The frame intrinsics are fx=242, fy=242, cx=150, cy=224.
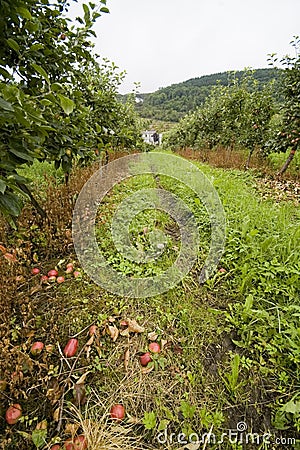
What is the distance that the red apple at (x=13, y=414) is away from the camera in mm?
1173

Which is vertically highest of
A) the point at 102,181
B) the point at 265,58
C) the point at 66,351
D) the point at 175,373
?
the point at 265,58

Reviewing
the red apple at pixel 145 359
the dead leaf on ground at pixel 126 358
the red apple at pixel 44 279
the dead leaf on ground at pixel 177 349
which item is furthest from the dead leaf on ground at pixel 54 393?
the red apple at pixel 44 279

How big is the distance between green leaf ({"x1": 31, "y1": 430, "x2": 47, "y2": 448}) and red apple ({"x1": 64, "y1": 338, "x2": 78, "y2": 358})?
0.37m

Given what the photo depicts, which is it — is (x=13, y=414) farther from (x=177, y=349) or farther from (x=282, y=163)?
(x=282, y=163)

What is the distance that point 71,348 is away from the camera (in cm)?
146

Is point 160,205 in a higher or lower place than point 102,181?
lower

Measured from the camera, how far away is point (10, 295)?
171 cm

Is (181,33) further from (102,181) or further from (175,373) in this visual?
(175,373)

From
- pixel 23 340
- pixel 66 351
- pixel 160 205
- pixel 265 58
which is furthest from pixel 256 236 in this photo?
pixel 265 58

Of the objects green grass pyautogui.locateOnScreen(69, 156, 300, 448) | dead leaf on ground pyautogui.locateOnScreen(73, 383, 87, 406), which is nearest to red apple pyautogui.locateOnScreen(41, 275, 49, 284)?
green grass pyautogui.locateOnScreen(69, 156, 300, 448)

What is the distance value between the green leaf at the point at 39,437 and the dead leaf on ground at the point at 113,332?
57 centimetres

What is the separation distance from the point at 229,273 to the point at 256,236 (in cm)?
58

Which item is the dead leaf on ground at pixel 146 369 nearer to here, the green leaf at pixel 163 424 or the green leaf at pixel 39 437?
the green leaf at pixel 163 424

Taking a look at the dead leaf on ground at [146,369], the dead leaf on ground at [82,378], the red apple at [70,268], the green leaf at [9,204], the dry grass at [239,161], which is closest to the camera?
the green leaf at [9,204]
